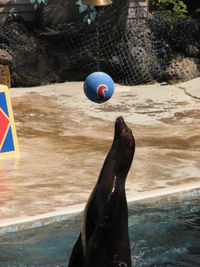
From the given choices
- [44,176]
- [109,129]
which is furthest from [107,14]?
[44,176]

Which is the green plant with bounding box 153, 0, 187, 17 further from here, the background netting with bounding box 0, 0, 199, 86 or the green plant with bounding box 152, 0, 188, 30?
the background netting with bounding box 0, 0, 199, 86

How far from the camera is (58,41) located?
1450 cm

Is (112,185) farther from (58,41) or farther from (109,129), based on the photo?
(58,41)

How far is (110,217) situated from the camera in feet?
14.6

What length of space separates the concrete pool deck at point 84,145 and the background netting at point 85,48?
430 mm

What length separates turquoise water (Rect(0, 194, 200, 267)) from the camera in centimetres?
596

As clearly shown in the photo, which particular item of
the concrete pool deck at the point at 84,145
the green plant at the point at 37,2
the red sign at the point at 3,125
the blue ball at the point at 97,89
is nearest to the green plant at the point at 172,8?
the concrete pool deck at the point at 84,145

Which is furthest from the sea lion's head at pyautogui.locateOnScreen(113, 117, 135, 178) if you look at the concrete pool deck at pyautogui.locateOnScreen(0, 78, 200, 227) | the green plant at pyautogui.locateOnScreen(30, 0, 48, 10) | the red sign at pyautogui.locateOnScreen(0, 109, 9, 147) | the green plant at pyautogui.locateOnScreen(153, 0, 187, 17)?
the green plant at pyautogui.locateOnScreen(153, 0, 187, 17)

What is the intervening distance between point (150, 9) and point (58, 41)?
7.75 feet

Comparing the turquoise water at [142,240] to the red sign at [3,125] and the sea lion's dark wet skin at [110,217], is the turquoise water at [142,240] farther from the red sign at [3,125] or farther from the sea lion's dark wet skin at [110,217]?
the red sign at [3,125]

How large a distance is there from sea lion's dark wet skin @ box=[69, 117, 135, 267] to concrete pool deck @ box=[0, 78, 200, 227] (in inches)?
80.1

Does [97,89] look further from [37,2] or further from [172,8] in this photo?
[172,8]

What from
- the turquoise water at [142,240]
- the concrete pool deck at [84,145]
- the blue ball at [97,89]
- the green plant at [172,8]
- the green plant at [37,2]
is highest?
the blue ball at [97,89]

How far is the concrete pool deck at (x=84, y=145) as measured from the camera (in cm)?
745
